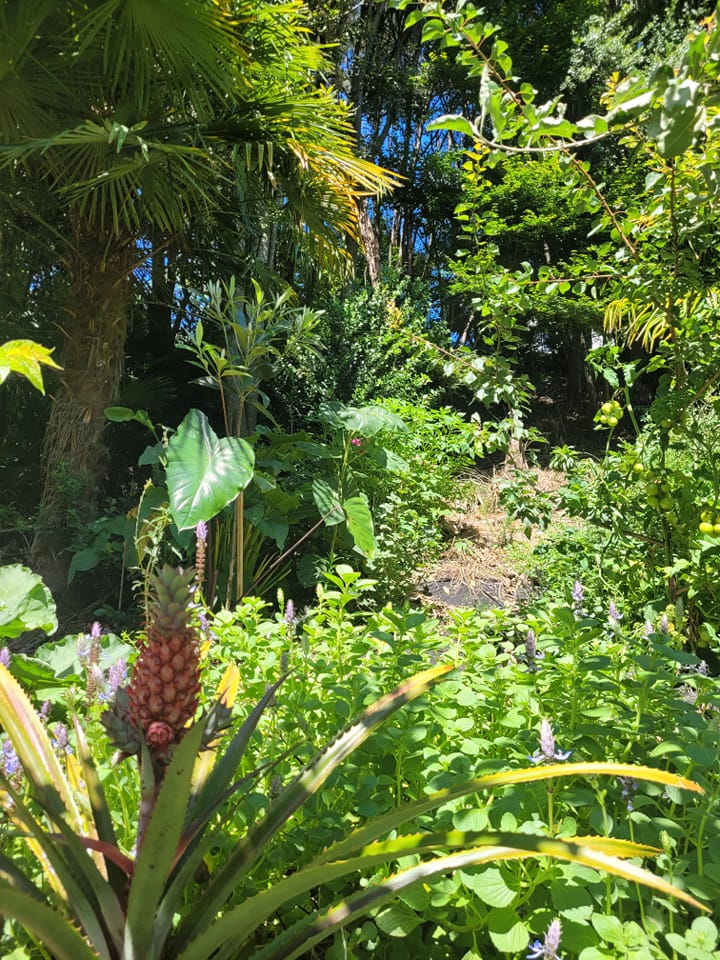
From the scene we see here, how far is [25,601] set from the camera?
1.91 metres

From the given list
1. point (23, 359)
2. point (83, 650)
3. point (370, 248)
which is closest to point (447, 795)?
point (23, 359)

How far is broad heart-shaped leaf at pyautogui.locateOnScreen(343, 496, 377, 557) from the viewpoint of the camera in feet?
10.4

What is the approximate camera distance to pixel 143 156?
2975 mm

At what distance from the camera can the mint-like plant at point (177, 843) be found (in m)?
0.53

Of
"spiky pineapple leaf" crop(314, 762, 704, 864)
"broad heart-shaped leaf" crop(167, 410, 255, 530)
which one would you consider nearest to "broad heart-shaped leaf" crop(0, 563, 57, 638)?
"broad heart-shaped leaf" crop(167, 410, 255, 530)

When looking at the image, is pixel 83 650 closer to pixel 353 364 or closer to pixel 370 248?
pixel 353 364

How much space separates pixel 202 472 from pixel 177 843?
2.00 m

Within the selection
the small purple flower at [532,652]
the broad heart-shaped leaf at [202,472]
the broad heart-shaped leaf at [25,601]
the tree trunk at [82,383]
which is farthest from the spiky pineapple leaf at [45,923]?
the tree trunk at [82,383]

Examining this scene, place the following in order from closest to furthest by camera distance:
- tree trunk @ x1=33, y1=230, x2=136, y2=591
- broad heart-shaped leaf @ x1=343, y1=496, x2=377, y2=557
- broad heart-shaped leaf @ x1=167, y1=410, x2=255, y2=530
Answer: broad heart-shaped leaf @ x1=167, y1=410, x2=255, y2=530 → broad heart-shaped leaf @ x1=343, y1=496, x2=377, y2=557 → tree trunk @ x1=33, y1=230, x2=136, y2=591

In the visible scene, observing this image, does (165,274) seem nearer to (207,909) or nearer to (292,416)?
(292,416)

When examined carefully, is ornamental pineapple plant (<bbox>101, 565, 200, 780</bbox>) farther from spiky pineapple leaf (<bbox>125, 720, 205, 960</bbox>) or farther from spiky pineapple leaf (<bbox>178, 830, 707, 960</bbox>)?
spiky pineapple leaf (<bbox>178, 830, 707, 960</bbox>)

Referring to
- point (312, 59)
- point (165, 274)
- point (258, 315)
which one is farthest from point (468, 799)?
point (165, 274)

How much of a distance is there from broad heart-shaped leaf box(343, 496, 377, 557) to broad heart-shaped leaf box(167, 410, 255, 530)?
807mm

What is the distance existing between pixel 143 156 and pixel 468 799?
313cm
